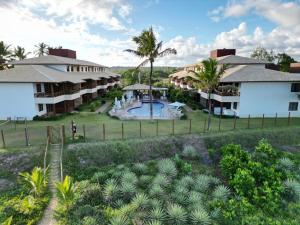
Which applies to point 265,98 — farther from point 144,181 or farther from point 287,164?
point 144,181

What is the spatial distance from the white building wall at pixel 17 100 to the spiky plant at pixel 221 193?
22046 millimetres

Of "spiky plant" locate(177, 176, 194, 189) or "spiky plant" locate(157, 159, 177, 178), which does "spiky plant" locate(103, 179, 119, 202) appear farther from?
"spiky plant" locate(177, 176, 194, 189)

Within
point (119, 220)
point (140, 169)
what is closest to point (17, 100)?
point (140, 169)

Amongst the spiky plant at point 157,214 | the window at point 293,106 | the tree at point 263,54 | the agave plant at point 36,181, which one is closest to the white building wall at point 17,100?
the agave plant at point 36,181

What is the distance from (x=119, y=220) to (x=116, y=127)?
12.4m

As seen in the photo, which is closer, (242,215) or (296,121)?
(242,215)

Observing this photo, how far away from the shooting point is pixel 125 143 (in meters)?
16.6

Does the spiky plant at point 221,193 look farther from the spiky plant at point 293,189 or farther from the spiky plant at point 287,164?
the spiky plant at point 287,164

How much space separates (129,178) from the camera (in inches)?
512

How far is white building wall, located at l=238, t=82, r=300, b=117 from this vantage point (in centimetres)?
2534

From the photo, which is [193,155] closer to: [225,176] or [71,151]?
[225,176]

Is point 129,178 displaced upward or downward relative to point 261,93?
downward

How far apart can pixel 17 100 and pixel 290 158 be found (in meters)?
28.5

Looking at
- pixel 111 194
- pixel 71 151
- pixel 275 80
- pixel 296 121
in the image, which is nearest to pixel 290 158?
pixel 296 121
